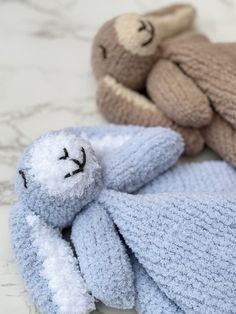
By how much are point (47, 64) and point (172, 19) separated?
23 cm

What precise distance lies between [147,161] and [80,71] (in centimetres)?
28

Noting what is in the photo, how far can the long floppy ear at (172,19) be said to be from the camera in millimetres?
981

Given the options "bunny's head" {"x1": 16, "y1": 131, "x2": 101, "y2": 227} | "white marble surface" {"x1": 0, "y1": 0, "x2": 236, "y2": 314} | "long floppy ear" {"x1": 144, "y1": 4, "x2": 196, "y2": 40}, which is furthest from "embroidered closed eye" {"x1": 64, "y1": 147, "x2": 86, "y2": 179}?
"long floppy ear" {"x1": 144, "y1": 4, "x2": 196, "y2": 40}

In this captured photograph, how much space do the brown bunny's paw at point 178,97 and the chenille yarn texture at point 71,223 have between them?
8 cm

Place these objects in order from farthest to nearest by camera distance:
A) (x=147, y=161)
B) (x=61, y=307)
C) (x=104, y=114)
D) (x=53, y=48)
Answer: (x=53, y=48) < (x=104, y=114) < (x=147, y=161) < (x=61, y=307)

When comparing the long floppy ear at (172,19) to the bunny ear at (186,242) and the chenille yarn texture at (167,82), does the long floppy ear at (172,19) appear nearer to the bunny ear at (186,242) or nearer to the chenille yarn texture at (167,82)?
the chenille yarn texture at (167,82)

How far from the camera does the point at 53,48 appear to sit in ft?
3.42

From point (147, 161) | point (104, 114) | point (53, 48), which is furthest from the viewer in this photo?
point (53, 48)

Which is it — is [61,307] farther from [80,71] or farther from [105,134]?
[80,71]

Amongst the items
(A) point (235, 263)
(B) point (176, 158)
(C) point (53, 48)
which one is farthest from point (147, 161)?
(C) point (53, 48)

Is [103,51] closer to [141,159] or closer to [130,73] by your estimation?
[130,73]

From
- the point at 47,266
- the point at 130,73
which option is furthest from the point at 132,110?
the point at 47,266

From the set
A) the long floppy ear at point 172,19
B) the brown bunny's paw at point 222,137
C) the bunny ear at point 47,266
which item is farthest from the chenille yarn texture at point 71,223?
the long floppy ear at point 172,19

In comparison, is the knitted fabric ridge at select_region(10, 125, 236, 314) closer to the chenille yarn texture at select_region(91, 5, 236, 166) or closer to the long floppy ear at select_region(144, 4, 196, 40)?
the chenille yarn texture at select_region(91, 5, 236, 166)
